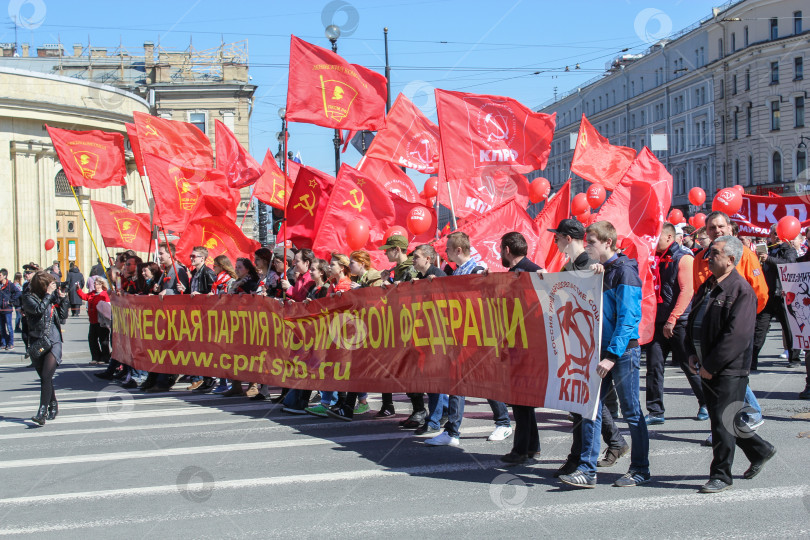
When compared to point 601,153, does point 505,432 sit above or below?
below

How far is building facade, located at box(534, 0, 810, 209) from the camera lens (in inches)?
2477

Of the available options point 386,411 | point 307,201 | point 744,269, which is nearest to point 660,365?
point 744,269

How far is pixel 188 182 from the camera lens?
14.0m

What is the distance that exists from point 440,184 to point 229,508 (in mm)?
6039

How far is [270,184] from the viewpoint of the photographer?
17359 millimetres

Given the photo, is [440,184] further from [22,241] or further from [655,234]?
[22,241]

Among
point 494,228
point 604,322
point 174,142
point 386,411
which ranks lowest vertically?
point 386,411

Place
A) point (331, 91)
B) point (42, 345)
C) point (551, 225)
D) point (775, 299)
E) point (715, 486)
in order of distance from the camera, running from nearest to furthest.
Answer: point (715, 486)
point (42, 345)
point (331, 91)
point (551, 225)
point (775, 299)

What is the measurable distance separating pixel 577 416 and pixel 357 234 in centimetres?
659

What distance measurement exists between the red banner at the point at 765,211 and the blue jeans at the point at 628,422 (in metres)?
13.0

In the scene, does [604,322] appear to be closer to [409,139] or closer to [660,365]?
[660,365]

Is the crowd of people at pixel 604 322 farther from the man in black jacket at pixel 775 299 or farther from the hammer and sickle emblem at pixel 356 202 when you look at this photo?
the hammer and sickle emblem at pixel 356 202

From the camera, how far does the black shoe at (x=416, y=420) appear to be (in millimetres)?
8814

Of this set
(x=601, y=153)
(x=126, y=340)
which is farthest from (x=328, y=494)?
(x=601, y=153)
